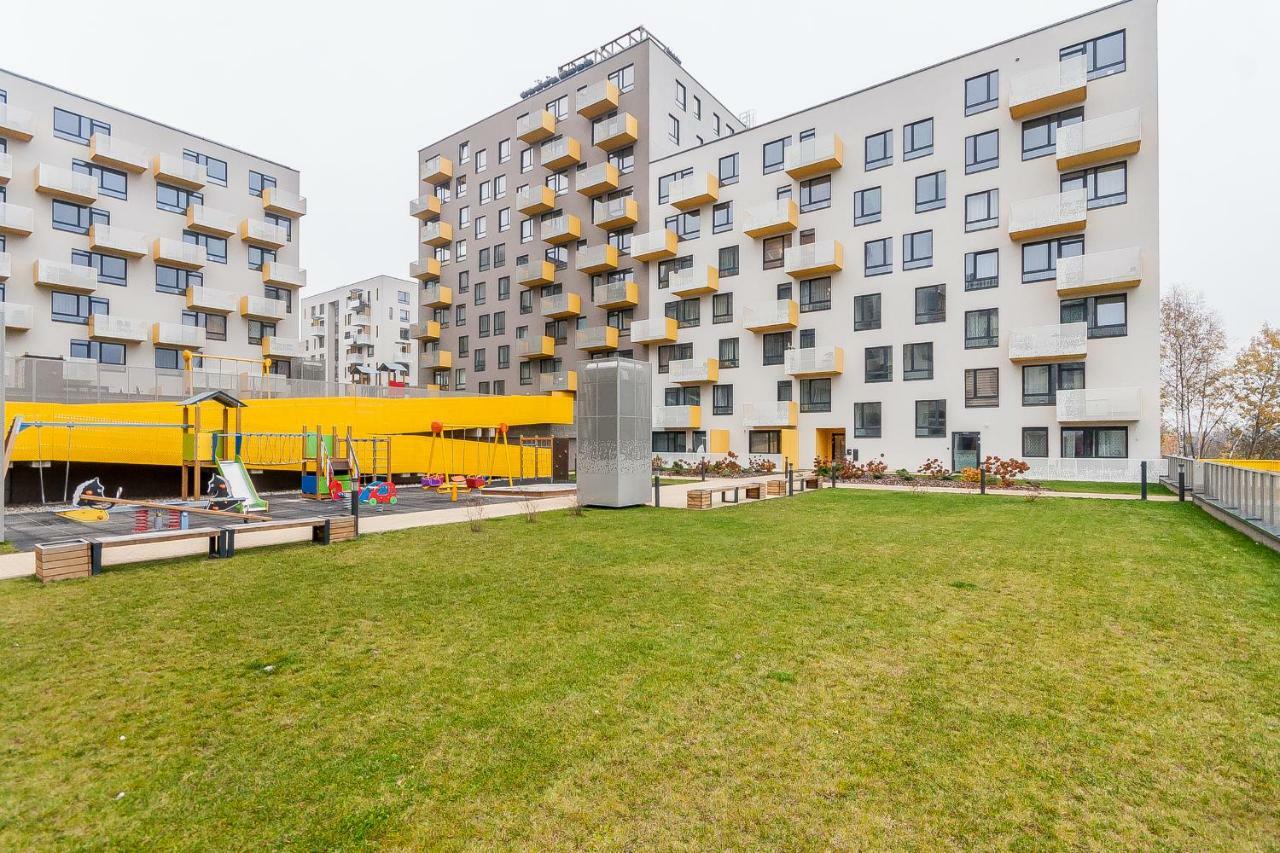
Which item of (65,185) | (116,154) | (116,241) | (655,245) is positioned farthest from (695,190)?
(65,185)

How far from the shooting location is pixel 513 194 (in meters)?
53.3

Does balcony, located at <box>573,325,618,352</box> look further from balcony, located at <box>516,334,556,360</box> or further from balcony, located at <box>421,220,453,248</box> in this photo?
balcony, located at <box>421,220,453,248</box>

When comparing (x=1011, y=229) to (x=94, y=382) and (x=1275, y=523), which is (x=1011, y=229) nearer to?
(x=1275, y=523)

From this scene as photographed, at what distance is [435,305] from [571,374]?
1781 cm

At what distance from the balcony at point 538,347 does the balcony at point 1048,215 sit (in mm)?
30789

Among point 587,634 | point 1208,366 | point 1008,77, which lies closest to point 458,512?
point 587,634

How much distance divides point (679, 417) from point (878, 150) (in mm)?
19560

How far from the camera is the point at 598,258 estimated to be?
4706 cm

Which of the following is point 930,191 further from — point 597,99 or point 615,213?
point 597,99

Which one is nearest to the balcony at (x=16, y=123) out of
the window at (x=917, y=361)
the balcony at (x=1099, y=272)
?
the window at (x=917, y=361)

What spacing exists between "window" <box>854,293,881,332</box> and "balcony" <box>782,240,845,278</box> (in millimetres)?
2397

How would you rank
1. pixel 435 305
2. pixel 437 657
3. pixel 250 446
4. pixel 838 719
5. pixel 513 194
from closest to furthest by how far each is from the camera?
pixel 838 719
pixel 437 657
pixel 250 446
pixel 513 194
pixel 435 305

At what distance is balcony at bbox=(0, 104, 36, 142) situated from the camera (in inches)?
1441

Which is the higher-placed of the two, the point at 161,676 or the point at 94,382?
the point at 94,382
